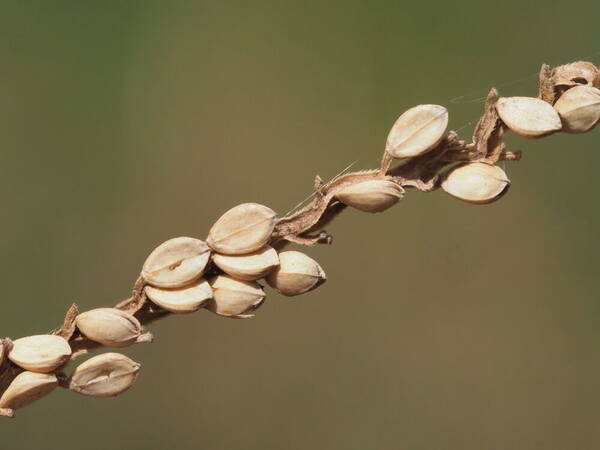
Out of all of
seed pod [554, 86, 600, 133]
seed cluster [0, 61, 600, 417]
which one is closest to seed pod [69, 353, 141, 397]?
seed cluster [0, 61, 600, 417]

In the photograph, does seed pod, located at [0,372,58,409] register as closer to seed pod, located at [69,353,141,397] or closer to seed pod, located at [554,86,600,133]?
seed pod, located at [69,353,141,397]

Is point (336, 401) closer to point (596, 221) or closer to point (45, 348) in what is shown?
point (596, 221)

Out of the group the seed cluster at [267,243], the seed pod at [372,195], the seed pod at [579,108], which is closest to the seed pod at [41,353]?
the seed cluster at [267,243]

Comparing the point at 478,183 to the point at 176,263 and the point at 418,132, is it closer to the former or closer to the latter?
the point at 418,132

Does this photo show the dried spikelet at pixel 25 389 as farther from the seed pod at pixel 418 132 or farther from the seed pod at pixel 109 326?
the seed pod at pixel 418 132

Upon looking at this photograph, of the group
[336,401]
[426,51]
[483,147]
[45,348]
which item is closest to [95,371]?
[45,348]

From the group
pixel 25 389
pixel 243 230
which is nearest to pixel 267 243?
pixel 243 230

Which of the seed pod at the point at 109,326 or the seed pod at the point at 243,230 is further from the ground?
the seed pod at the point at 243,230
